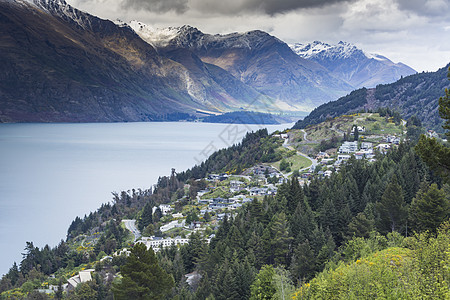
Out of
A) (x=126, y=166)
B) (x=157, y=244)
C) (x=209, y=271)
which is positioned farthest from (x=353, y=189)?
(x=126, y=166)

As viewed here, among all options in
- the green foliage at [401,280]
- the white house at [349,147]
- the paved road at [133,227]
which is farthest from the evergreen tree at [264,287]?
the white house at [349,147]

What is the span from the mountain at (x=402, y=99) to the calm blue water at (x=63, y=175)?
152 ft

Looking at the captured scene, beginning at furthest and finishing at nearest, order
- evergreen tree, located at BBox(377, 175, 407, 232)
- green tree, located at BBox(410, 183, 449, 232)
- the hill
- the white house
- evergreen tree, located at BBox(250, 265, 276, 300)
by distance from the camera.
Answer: the white house, evergreen tree, located at BBox(377, 175, 407, 232), green tree, located at BBox(410, 183, 449, 232), the hill, evergreen tree, located at BBox(250, 265, 276, 300)

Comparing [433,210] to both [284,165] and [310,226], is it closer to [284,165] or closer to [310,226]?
[310,226]

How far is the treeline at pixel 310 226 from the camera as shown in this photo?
29.1 meters

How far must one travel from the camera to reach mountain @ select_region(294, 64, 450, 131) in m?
169

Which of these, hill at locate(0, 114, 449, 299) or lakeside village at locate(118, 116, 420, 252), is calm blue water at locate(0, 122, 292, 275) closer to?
hill at locate(0, 114, 449, 299)

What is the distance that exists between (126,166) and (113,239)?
74034 mm

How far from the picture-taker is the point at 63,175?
4680 inches

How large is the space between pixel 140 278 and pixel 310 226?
1686cm

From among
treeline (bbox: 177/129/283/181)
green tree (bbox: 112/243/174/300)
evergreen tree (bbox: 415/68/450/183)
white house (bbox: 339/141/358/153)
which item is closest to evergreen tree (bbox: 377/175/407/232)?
evergreen tree (bbox: 415/68/450/183)

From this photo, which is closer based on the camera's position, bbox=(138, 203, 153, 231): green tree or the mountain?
bbox=(138, 203, 153, 231): green tree

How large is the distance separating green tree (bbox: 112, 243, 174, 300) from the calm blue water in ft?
134

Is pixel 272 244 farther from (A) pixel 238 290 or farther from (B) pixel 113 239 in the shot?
(B) pixel 113 239
